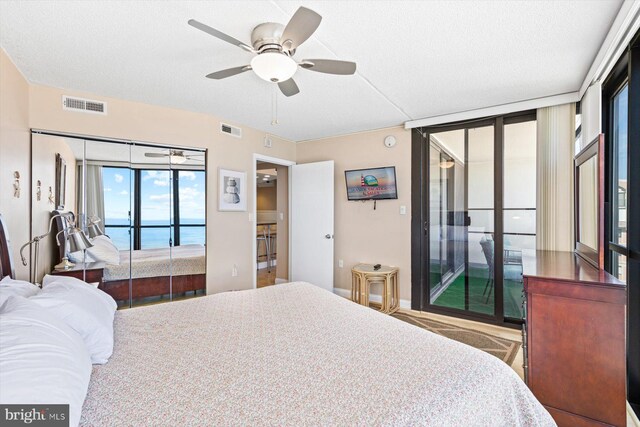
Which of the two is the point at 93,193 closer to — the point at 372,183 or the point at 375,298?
the point at 372,183

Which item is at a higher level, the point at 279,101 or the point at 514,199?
the point at 279,101

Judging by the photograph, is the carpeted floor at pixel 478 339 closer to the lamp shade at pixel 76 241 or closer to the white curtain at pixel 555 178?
the white curtain at pixel 555 178

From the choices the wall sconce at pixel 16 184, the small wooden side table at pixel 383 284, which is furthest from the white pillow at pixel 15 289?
the small wooden side table at pixel 383 284

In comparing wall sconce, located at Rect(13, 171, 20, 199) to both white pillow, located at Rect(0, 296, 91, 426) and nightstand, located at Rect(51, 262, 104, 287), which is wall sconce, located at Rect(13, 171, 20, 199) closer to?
nightstand, located at Rect(51, 262, 104, 287)

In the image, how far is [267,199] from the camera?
352 inches

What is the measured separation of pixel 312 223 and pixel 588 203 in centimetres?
324

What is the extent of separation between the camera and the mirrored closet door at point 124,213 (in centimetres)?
297

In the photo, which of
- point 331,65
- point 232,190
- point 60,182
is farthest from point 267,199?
point 331,65

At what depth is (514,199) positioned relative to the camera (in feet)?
11.3

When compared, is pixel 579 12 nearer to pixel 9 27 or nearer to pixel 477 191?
pixel 477 191

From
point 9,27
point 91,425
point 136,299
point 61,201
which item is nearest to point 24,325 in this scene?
point 91,425

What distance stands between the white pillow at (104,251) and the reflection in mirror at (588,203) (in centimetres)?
427

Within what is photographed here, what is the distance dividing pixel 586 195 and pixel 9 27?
14.2 feet

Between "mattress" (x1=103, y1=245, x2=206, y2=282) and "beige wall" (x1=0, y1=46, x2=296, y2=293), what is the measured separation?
162 millimetres
